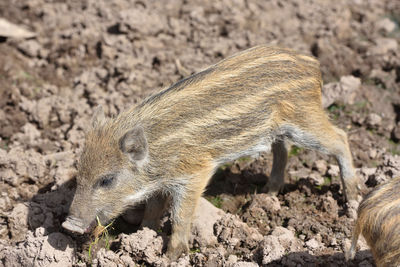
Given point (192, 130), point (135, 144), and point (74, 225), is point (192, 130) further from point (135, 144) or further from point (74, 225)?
point (74, 225)

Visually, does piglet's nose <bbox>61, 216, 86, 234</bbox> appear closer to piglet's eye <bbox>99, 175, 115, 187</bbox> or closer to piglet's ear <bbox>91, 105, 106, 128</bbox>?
piglet's eye <bbox>99, 175, 115, 187</bbox>

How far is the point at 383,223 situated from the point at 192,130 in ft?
5.49

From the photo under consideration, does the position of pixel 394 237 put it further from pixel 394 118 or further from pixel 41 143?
pixel 41 143

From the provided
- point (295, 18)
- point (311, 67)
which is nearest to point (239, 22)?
point (295, 18)

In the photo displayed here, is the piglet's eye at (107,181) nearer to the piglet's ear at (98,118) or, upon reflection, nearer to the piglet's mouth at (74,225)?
the piglet's mouth at (74,225)

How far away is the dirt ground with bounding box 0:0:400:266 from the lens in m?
4.09

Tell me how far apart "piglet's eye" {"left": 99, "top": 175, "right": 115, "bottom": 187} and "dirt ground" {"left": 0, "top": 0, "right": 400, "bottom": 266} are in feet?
1.41

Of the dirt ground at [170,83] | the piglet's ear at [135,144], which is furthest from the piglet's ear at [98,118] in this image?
the dirt ground at [170,83]

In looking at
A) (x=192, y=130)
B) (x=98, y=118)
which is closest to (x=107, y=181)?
(x=98, y=118)

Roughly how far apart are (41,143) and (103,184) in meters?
1.49

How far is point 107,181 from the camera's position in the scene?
4.06 m

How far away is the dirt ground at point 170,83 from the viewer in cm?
409

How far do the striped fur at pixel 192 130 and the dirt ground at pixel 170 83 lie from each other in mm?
357

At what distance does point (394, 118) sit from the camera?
5574 millimetres
